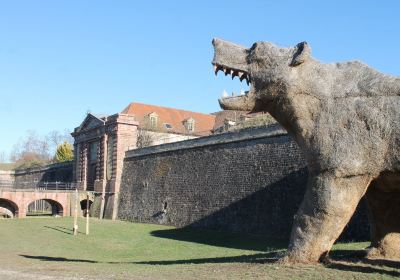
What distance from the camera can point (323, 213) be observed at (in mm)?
7500

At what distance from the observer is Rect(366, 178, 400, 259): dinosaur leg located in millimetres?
8375

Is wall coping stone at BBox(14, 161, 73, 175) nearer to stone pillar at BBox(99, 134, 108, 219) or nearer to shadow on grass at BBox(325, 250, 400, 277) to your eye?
stone pillar at BBox(99, 134, 108, 219)

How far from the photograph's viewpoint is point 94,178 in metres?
41.9

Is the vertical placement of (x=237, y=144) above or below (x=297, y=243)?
above

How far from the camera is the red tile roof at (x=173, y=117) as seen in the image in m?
53.0

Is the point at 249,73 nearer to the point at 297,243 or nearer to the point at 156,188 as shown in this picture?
the point at 297,243

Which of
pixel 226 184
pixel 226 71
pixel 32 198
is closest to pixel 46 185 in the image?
pixel 32 198

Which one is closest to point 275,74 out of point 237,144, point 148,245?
point 148,245

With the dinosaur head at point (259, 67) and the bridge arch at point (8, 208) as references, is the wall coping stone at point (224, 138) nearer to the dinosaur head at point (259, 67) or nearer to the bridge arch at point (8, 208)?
the bridge arch at point (8, 208)

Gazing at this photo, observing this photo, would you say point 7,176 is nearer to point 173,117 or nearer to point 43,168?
point 43,168

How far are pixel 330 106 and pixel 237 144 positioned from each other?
59.4 feet

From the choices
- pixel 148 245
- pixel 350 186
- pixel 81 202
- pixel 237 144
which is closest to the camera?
pixel 350 186

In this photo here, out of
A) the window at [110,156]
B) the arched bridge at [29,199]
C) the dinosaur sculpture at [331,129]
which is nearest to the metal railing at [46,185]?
the arched bridge at [29,199]

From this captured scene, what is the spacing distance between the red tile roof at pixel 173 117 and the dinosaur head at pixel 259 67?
42.2 m
